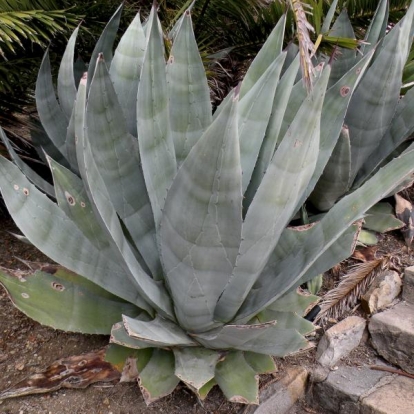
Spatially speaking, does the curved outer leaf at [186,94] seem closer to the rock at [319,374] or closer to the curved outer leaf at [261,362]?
the curved outer leaf at [261,362]

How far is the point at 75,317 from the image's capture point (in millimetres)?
1405

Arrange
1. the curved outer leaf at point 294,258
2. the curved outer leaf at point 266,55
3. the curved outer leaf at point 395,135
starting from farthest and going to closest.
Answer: the curved outer leaf at point 395,135
the curved outer leaf at point 266,55
the curved outer leaf at point 294,258

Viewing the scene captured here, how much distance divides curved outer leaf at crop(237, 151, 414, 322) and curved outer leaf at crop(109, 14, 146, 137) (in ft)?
2.31

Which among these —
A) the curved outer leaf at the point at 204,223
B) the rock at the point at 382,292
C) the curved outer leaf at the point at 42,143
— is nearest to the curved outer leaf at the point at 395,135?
the rock at the point at 382,292

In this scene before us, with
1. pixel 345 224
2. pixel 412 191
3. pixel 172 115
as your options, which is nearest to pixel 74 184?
pixel 172 115

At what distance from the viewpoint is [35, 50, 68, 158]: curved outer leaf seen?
1870 millimetres

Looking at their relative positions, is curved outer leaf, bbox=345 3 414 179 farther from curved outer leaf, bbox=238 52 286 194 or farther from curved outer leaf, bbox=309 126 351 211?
curved outer leaf, bbox=238 52 286 194

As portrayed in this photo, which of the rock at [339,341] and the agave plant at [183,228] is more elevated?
the agave plant at [183,228]

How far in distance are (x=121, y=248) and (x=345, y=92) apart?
78 cm

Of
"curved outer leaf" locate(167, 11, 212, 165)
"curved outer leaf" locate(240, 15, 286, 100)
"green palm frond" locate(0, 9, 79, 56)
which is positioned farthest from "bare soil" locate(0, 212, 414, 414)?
"green palm frond" locate(0, 9, 79, 56)

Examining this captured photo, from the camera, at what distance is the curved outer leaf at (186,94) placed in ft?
4.82

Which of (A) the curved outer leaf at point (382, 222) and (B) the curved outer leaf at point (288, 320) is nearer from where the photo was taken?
(B) the curved outer leaf at point (288, 320)

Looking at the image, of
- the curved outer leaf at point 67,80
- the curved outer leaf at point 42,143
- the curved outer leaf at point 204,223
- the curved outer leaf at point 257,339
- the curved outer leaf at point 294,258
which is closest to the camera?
the curved outer leaf at point 204,223

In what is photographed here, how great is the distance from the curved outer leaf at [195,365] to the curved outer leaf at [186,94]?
55 cm
